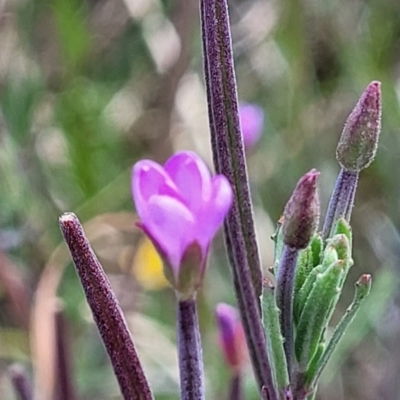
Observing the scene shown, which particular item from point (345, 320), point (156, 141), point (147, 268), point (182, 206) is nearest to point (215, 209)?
point (182, 206)

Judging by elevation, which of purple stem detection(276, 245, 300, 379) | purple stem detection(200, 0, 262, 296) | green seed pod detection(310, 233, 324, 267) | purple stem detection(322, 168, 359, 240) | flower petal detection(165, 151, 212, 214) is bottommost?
purple stem detection(276, 245, 300, 379)

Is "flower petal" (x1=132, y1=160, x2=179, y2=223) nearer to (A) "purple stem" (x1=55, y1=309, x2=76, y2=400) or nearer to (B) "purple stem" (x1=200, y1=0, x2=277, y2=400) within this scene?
(B) "purple stem" (x1=200, y1=0, x2=277, y2=400)

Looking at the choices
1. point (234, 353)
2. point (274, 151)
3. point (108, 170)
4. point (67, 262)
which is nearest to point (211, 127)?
point (234, 353)

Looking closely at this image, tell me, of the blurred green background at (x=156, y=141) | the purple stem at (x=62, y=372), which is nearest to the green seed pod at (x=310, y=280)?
the purple stem at (x=62, y=372)

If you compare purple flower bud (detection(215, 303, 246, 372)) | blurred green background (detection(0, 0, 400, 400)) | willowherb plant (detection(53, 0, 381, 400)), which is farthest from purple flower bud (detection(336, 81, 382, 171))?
blurred green background (detection(0, 0, 400, 400))

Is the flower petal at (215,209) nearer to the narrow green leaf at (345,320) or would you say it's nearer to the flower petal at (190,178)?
the flower petal at (190,178)

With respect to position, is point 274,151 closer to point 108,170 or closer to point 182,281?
point 108,170

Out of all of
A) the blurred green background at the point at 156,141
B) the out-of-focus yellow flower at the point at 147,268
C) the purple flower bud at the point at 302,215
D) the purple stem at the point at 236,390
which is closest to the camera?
the purple flower bud at the point at 302,215

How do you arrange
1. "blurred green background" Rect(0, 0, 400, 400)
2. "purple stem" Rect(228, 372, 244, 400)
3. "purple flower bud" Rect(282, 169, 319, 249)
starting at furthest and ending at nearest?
"blurred green background" Rect(0, 0, 400, 400)
"purple stem" Rect(228, 372, 244, 400)
"purple flower bud" Rect(282, 169, 319, 249)
